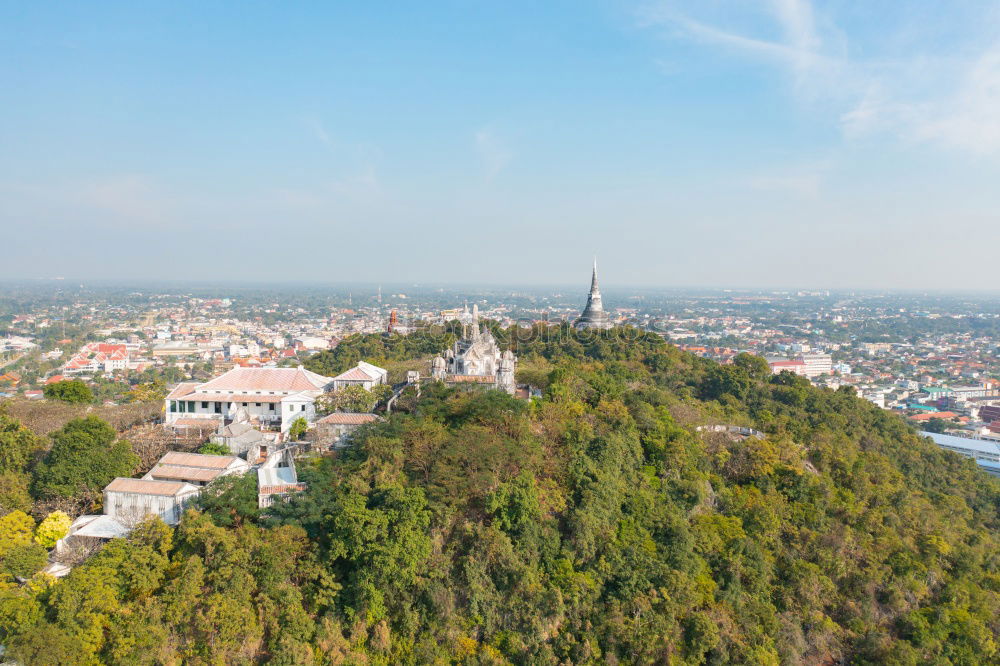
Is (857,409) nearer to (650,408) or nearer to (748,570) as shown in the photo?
(650,408)

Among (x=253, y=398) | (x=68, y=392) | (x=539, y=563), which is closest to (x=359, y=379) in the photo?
(x=253, y=398)

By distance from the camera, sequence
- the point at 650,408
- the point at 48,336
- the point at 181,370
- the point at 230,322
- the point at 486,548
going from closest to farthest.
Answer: the point at 486,548 < the point at 650,408 < the point at 181,370 < the point at 48,336 < the point at 230,322

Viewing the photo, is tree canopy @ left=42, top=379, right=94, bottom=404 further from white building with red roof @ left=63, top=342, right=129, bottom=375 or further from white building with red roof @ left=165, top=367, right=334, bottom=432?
white building with red roof @ left=63, top=342, right=129, bottom=375

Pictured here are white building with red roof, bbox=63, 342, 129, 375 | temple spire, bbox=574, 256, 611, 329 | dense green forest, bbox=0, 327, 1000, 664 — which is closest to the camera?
dense green forest, bbox=0, 327, 1000, 664

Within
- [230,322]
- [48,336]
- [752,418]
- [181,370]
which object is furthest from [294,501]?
[230,322]

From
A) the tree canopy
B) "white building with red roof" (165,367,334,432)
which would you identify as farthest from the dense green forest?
the tree canopy

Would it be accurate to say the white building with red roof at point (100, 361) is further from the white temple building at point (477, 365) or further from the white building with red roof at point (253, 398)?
the white temple building at point (477, 365)

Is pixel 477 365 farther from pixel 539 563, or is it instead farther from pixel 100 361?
pixel 100 361
